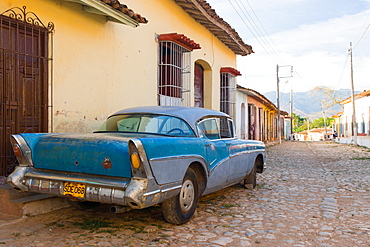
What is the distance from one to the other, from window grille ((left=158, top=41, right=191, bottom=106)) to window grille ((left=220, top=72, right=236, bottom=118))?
415cm

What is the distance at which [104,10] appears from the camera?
5.63 meters

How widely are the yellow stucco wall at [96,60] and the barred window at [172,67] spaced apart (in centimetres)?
29

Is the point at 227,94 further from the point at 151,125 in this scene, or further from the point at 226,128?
the point at 151,125

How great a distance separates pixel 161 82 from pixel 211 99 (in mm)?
3820

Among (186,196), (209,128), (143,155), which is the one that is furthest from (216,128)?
(143,155)

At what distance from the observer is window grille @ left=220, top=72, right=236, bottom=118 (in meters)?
13.5

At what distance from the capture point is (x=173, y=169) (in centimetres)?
363

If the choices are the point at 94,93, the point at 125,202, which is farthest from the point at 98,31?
the point at 125,202

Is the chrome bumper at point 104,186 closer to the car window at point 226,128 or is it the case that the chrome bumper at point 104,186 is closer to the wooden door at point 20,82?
the wooden door at point 20,82

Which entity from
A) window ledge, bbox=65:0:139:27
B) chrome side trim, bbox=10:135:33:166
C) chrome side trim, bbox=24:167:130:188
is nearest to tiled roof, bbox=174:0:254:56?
window ledge, bbox=65:0:139:27

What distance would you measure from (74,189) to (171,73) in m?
5.66

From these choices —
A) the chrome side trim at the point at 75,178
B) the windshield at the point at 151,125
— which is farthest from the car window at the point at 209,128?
the chrome side trim at the point at 75,178

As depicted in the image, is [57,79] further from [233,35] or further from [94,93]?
[233,35]

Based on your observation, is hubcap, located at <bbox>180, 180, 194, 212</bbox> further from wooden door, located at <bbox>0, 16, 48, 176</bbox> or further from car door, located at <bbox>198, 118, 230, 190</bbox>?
wooden door, located at <bbox>0, 16, 48, 176</bbox>
